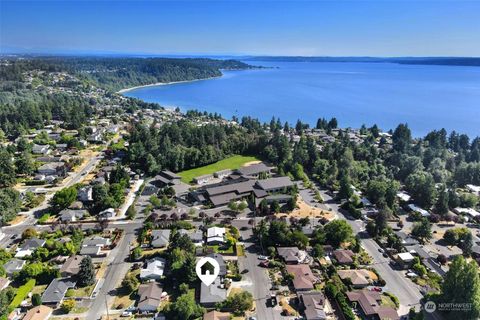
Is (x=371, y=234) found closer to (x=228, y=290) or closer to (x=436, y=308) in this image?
(x=436, y=308)

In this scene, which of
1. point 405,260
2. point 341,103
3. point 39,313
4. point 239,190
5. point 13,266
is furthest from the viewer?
point 341,103

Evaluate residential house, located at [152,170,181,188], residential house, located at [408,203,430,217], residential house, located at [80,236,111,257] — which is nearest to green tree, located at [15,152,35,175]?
Answer: residential house, located at [152,170,181,188]

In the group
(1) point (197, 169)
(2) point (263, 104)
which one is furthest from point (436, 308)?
(2) point (263, 104)

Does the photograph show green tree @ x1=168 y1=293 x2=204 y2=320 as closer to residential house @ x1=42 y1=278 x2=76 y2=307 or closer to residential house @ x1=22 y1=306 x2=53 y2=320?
residential house @ x1=22 y1=306 x2=53 y2=320

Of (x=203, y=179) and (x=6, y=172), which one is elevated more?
(x=6, y=172)

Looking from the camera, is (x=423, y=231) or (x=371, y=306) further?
(x=423, y=231)

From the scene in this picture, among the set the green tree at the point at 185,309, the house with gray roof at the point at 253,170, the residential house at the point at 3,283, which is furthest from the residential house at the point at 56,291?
the house with gray roof at the point at 253,170

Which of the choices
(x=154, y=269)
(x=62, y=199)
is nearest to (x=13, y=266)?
(x=62, y=199)

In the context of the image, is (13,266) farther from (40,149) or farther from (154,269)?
(40,149)
